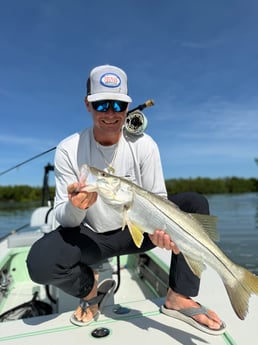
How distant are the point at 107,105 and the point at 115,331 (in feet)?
4.81

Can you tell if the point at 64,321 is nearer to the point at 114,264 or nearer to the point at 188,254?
the point at 188,254

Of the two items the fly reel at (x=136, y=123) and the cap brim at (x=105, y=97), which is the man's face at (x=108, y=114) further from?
the fly reel at (x=136, y=123)

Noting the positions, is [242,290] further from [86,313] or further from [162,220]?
[86,313]

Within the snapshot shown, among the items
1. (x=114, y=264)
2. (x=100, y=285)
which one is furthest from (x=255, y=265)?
(x=100, y=285)

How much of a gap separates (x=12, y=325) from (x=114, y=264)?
8.06 ft

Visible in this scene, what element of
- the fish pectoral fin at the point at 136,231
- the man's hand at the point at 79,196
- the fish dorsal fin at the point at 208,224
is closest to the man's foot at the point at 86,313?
the fish pectoral fin at the point at 136,231

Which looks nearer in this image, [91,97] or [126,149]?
[91,97]

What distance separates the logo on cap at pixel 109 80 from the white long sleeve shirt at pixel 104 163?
1.53ft

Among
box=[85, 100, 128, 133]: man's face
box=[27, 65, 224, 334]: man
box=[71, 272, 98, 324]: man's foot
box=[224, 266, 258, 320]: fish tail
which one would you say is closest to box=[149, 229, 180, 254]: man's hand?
box=[27, 65, 224, 334]: man

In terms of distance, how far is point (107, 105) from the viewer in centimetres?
217

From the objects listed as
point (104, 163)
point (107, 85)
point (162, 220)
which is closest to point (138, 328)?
point (162, 220)

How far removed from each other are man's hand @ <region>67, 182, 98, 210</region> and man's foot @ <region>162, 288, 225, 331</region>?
3.03ft

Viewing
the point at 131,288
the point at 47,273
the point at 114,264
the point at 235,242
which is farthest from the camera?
the point at 235,242

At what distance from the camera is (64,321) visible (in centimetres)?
209
